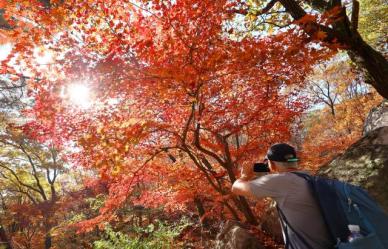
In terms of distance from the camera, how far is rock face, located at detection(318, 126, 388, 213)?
5.43 meters

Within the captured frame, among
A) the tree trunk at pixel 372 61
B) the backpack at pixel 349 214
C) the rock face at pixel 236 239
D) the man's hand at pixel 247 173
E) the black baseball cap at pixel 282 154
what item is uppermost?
the tree trunk at pixel 372 61

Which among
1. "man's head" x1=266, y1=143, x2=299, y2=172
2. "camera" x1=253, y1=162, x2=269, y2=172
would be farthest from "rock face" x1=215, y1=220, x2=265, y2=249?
"man's head" x1=266, y1=143, x2=299, y2=172

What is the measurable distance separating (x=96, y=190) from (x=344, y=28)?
2087 cm

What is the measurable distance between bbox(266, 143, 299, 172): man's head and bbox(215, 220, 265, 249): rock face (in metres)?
5.05

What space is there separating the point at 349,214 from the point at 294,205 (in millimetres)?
393

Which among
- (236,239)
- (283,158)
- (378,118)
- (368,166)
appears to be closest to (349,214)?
(283,158)

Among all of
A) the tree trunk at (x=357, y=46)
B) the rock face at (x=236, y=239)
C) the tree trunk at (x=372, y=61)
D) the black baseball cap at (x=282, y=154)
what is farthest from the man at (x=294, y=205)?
the tree trunk at (x=372, y=61)

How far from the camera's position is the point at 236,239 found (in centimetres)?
716

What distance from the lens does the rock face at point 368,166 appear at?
5.43 m

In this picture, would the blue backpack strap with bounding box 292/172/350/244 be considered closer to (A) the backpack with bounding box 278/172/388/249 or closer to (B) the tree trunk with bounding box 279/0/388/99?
(A) the backpack with bounding box 278/172/388/249

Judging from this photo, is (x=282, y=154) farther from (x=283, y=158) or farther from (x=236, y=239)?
(x=236, y=239)

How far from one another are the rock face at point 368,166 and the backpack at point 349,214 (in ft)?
12.6

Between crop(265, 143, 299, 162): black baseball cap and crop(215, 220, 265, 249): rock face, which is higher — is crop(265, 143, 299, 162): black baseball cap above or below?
above

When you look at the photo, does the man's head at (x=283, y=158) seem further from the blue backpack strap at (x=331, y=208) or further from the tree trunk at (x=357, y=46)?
the tree trunk at (x=357, y=46)
